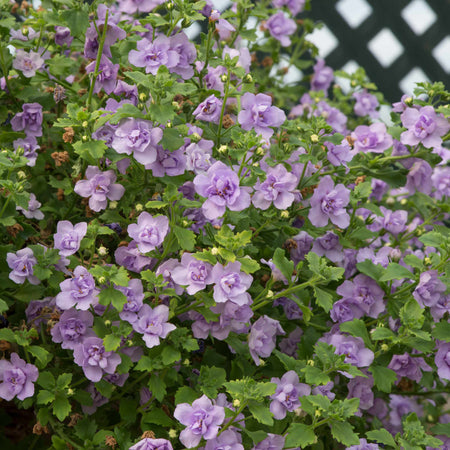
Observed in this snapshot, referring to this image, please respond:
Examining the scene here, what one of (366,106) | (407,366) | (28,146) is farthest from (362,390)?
(366,106)

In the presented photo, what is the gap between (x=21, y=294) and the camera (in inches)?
40.8

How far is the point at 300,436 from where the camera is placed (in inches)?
35.6

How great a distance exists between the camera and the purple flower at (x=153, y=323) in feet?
3.05

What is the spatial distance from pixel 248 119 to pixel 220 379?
363mm

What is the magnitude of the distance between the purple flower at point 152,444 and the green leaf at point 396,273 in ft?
1.21

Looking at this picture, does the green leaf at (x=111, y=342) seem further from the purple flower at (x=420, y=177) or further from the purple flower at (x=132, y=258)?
the purple flower at (x=420, y=177)

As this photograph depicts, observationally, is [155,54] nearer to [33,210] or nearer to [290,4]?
[33,210]

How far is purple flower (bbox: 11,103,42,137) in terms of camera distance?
3.82 feet

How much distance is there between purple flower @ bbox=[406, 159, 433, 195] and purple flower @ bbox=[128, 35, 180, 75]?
405 mm

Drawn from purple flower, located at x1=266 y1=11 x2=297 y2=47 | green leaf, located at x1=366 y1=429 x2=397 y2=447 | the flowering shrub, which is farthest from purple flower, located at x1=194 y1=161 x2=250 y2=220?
purple flower, located at x1=266 y1=11 x2=297 y2=47

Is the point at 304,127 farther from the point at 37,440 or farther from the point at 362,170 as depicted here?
the point at 37,440

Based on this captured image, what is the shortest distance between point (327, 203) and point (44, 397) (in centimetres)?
47

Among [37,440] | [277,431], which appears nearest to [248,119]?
[277,431]

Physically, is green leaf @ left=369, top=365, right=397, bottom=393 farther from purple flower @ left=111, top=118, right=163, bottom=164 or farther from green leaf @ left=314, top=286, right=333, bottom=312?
A: purple flower @ left=111, top=118, right=163, bottom=164
